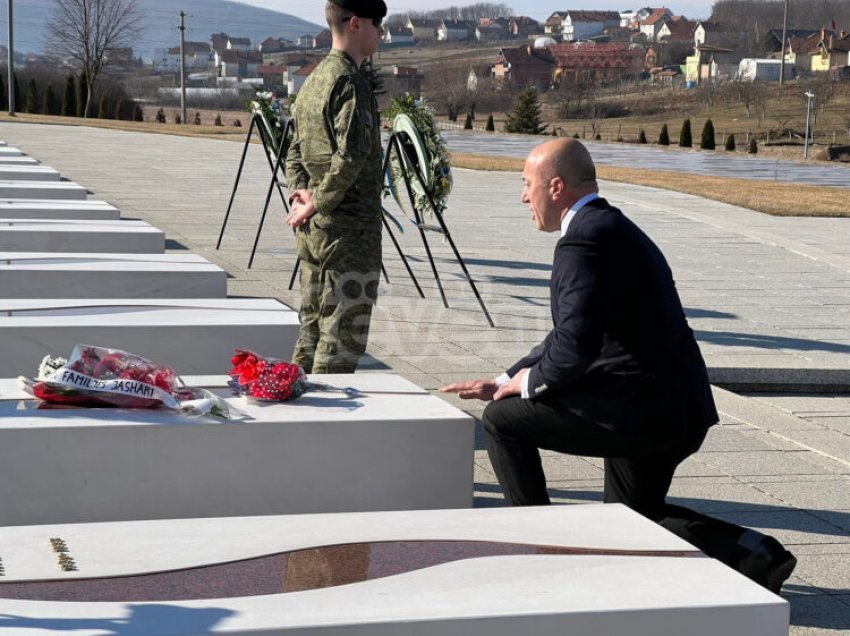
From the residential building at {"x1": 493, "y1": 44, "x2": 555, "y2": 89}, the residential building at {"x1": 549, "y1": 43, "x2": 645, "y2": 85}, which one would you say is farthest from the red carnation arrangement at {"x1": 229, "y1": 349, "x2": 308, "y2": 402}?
the residential building at {"x1": 493, "y1": 44, "x2": 555, "y2": 89}

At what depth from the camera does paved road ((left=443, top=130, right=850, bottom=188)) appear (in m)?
38.6

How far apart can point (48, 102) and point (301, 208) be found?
219ft

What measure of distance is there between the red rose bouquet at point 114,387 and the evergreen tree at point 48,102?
219 ft

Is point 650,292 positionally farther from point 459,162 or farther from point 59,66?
point 59,66

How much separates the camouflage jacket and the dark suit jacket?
197 centimetres

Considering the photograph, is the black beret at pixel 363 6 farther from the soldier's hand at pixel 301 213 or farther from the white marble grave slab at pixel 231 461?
the white marble grave slab at pixel 231 461

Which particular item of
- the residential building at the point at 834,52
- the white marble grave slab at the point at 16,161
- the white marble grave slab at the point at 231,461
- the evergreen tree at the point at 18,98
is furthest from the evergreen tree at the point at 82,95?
the residential building at the point at 834,52

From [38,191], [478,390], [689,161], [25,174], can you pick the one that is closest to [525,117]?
[689,161]

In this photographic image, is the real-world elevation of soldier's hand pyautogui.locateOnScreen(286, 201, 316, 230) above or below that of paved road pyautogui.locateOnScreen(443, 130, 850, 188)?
above

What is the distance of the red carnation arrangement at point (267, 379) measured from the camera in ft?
18.2

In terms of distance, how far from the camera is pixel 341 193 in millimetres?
6422

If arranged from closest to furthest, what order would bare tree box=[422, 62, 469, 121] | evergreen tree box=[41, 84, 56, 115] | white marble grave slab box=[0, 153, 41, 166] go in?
white marble grave slab box=[0, 153, 41, 166]
evergreen tree box=[41, 84, 56, 115]
bare tree box=[422, 62, 469, 121]

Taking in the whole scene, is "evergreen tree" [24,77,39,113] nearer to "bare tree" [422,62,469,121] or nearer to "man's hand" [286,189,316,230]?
"bare tree" [422,62,469,121]

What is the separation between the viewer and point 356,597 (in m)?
3.45
